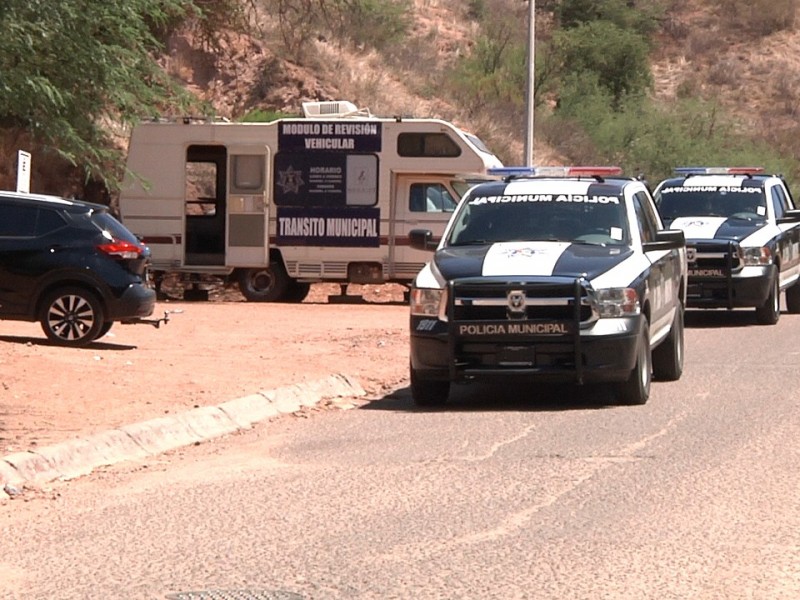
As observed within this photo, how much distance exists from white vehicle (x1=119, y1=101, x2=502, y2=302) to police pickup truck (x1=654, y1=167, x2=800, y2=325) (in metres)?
4.28

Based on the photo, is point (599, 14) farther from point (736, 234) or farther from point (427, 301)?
point (427, 301)

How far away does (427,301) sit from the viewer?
42.8ft

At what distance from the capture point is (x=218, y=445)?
11570 mm

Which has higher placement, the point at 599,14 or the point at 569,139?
the point at 599,14

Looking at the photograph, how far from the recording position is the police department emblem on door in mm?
12695

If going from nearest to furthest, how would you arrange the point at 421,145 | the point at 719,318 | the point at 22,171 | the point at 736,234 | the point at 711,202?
the point at 22,171, the point at 736,234, the point at 711,202, the point at 719,318, the point at 421,145

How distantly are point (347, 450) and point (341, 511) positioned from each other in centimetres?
238

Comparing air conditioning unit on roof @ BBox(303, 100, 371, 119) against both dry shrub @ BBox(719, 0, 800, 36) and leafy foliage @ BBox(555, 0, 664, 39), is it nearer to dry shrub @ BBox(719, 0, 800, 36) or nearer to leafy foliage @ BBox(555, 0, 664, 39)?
leafy foliage @ BBox(555, 0, 664, 39)

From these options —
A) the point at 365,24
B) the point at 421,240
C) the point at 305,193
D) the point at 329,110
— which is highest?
the point at 365,24

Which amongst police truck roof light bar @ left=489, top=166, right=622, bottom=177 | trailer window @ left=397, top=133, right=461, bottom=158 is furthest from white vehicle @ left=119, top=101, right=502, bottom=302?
police truck roof light bar @ left=489, top=166, right=622, bottom=177

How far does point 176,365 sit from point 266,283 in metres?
12.0

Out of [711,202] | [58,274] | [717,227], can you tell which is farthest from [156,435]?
[711,202]

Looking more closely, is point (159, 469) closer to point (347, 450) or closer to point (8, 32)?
point (347, 450)

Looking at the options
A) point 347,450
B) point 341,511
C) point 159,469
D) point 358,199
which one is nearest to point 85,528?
point 341,511
